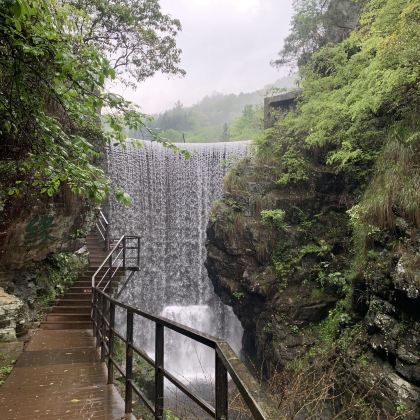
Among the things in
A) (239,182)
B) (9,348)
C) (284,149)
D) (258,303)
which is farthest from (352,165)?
(9,348)

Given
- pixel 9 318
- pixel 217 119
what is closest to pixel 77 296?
pixel 9 318

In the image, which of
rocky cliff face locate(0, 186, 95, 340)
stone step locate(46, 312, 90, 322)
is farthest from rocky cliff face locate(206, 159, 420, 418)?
rocky cliff face locate(0, 186, 95, 340)

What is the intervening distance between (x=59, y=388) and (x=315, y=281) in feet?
26.1

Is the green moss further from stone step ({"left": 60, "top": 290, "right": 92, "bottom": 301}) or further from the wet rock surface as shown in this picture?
the wet rock surface

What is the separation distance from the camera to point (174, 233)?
18641mm

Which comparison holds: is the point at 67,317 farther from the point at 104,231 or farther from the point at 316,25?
the point at 316,25

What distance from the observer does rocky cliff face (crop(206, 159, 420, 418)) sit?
711 centimetres

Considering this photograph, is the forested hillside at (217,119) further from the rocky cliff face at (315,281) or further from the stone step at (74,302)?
the stone step at (74,302)

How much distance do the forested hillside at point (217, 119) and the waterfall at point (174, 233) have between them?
7.67 ft

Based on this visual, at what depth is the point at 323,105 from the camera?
10867 mm

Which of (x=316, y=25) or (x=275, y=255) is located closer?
(x=275, y=255)

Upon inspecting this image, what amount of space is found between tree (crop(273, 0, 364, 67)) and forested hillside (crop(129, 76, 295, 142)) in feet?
5.77

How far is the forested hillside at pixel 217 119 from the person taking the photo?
35219 mm

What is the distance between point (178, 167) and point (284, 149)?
277 inches
